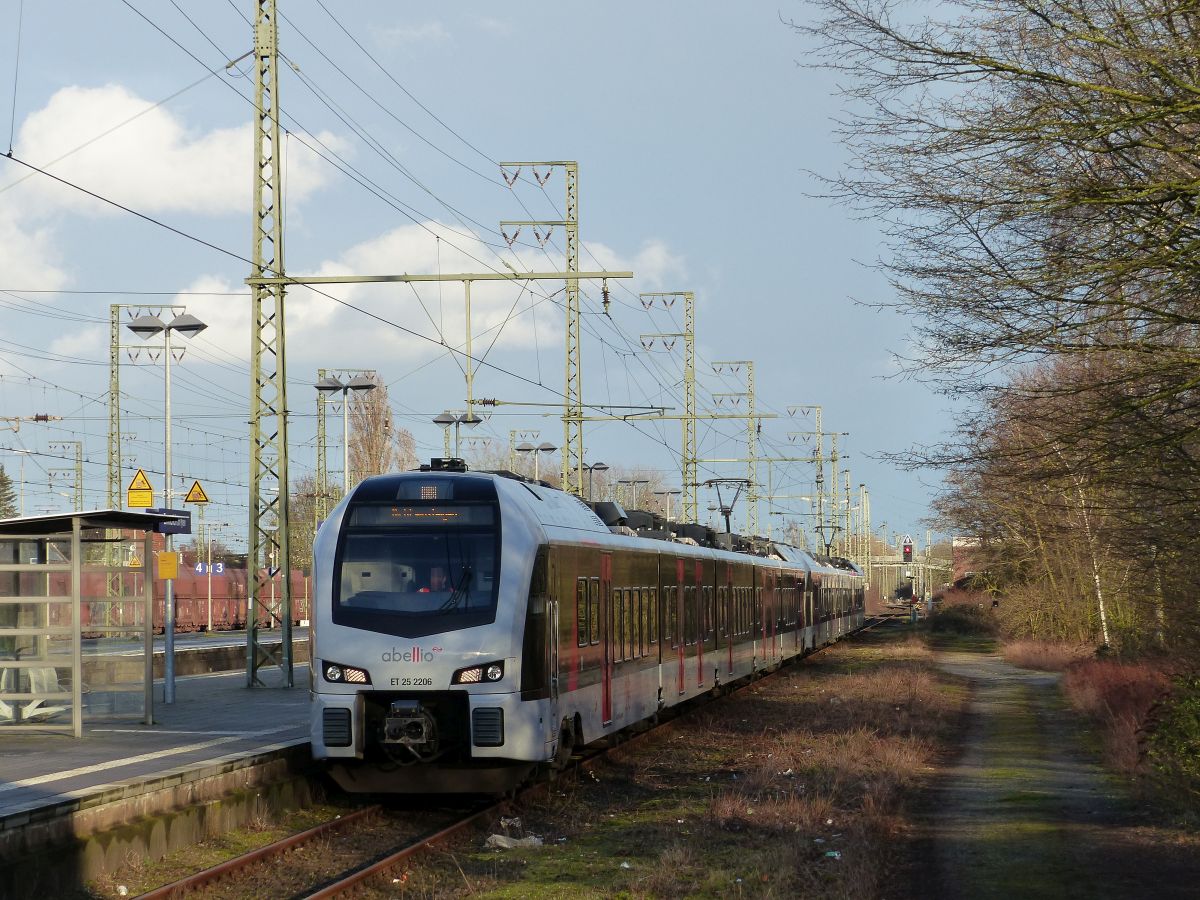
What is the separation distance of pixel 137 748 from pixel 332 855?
437 cm

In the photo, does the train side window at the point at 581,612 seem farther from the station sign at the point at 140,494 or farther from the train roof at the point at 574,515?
the station sign at the point at 140,494

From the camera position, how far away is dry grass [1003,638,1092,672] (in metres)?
35.5

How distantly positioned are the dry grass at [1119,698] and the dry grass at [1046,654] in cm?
727

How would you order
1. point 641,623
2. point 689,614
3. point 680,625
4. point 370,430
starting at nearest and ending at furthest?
point 641,623 → point 680,625 → point 689,614 → point 370,430

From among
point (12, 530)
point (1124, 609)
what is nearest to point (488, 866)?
point (12, 530)

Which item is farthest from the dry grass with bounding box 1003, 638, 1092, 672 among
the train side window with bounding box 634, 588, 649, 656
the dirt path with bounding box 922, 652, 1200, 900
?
the train side window with bounding box 634, 588, 649, 656

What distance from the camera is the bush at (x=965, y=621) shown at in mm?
60375

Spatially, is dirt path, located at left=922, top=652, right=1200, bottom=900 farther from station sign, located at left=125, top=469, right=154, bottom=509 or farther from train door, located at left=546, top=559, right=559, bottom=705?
station sign, located at left=125, top=469, right=154, bottom=509

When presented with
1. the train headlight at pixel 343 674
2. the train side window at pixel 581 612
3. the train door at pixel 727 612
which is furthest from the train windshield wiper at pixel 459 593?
the train door at pixel 727 612

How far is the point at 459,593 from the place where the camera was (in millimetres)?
13859

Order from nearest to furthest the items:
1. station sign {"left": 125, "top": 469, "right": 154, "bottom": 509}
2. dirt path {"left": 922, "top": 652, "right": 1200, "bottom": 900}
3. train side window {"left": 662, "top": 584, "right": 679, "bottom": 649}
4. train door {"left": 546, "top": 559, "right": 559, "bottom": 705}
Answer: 1. dirt path {"left": 922, "top": 652, "right": 1200, "bottom": 900}
2. train door {"left": 546, "top": 559, "right": 559, "bottom": 705}
3. train side window {"left": 662, "top": 584, "right": 679, "bottom": 649}
4. station sign {"left": 125, "top": 469, "right": 154, "bottom": 509}

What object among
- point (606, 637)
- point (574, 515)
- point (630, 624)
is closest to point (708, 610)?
point (630, 624)

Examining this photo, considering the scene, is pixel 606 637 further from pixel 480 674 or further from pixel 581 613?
pixel 480 674

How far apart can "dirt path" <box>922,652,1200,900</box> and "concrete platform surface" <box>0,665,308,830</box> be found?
6.26 metres
